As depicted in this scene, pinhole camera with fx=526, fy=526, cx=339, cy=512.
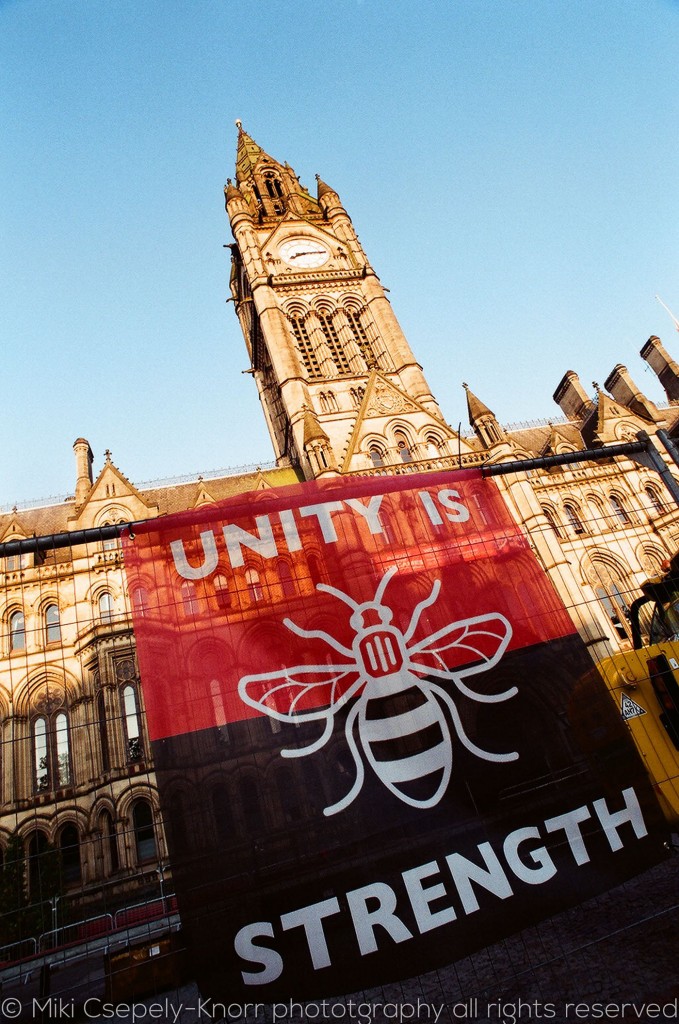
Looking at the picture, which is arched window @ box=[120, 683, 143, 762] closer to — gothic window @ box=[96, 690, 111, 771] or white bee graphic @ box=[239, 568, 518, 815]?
gothic window @ box=[96, 690, 111, 771]

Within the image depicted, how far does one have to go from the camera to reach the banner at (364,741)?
4.14 metres

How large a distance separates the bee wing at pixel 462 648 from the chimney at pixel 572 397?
36.4m

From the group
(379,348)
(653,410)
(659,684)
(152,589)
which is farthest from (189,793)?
(653,410)

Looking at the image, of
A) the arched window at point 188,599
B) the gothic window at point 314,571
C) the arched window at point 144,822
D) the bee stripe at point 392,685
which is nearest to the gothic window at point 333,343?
the arched window at point 144,822

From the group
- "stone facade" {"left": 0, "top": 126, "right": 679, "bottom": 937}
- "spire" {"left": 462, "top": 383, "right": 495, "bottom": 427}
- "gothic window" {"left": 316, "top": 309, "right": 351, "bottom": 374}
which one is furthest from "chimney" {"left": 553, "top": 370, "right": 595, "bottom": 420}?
"gothic window" {"left": 316, "top": 309, "right": 351, "bottom": 374}

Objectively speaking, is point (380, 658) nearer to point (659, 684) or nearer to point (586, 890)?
point (586, 890)

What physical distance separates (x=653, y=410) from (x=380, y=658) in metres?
34.8

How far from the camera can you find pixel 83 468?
29.1m

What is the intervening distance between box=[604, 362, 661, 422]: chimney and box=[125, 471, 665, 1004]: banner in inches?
1268

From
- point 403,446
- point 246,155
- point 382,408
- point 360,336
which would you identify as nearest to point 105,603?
point 403,446

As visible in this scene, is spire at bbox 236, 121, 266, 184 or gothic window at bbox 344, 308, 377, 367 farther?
spire at bbox 236, 121, 266, 184

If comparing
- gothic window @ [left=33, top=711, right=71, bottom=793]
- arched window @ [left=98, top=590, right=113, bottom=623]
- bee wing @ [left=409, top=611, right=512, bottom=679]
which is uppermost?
arched window @ [left=98, top=590, right=113, bottom=623]

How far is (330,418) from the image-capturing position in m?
28.4

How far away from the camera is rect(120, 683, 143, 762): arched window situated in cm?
1844
